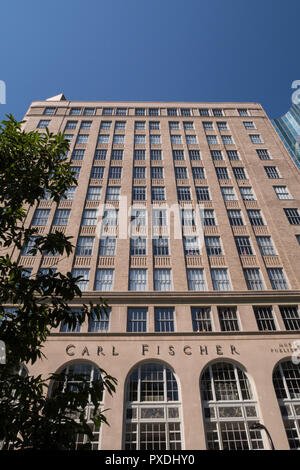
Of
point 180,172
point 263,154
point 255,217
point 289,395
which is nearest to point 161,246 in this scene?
point 255,217

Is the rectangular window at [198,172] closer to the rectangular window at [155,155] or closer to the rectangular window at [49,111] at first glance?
the rectangular window at [155,155]

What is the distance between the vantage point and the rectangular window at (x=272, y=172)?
112 feet

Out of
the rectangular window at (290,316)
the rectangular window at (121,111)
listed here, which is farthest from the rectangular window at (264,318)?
the rectangular window at (121,111)

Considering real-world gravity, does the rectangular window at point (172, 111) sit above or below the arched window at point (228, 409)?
above

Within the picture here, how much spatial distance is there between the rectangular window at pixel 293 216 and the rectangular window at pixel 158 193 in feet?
43.4

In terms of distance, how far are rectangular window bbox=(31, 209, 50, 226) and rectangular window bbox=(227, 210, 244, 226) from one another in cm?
1936

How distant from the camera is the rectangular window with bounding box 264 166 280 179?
3409 centimetres

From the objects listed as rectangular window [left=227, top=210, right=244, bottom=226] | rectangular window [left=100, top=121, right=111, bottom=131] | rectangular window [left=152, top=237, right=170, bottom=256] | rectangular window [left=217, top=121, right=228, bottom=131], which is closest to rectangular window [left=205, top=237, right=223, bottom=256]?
rectangular window [left=227, top=210, right=244, bottom=226]

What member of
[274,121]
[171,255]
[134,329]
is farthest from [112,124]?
[274,121]

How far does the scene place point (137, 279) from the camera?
24.8 metres

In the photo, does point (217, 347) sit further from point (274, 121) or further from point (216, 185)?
point (274, 121)

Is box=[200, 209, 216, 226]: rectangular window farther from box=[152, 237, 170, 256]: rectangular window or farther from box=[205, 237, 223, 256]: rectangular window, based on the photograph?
box=[152, 237, 170, 256]: rectangular window

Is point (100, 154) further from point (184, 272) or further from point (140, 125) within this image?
point (184, 272)

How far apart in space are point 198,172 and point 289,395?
2461 cm
